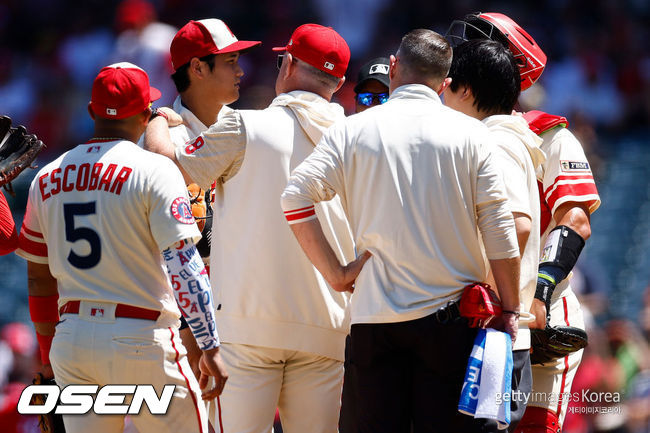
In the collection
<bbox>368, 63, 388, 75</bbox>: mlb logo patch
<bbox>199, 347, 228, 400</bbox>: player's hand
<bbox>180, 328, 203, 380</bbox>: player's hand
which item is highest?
<bbox>368, 63, 388, 75</bbox>: mlb logo patch

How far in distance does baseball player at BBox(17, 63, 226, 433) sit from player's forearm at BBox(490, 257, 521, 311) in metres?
1.10

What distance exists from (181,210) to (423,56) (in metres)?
1.11

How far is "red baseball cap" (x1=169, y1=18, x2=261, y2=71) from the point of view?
5082mm

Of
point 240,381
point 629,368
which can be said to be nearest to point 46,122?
point 629,368

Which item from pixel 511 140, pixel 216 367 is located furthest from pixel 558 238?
pixel 216 367

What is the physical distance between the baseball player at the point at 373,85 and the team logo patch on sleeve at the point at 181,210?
1.76 metres

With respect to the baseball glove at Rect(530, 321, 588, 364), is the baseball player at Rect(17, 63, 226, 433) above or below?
above

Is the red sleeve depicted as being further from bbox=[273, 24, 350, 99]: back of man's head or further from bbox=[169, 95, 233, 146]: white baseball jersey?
bbox=[273, 24, 350, 99]: back of man's head

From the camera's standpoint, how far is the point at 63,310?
4.09 metres

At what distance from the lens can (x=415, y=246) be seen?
12.6ft

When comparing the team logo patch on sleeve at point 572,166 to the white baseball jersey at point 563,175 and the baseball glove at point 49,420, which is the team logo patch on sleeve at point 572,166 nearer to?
the white baseball jersey at point 563,175

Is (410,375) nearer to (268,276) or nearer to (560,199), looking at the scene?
(268,276)

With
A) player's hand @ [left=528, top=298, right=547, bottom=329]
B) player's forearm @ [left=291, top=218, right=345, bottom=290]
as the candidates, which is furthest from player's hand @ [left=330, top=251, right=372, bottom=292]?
player's hand @ [left=528, top=298, right=547, bottom=329]

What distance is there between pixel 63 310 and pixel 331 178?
1.17m
